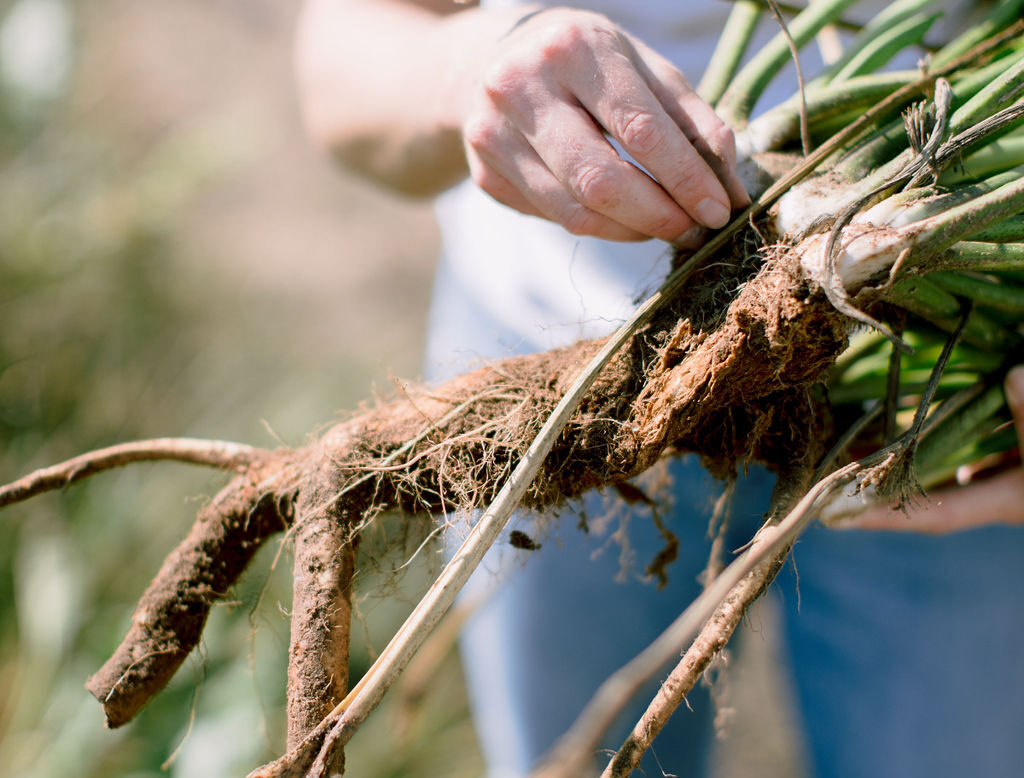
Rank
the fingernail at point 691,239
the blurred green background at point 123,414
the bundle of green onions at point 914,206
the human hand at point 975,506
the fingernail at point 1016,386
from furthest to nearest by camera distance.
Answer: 1. the blurred green background at point 123,414
2. the human hand at point 975,506
3. the fingernail at point 1016,386
4. the fingernail at point 691,239
5. the bundle of green onions at point 914,206

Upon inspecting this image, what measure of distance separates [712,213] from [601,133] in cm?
13

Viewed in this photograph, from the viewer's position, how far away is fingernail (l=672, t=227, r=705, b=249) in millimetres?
664

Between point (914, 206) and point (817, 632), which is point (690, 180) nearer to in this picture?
point (914, 206)

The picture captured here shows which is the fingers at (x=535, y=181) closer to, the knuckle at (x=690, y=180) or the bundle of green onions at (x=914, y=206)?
the knuckle at (x=690, y=180)

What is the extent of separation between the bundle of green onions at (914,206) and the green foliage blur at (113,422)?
909 mm

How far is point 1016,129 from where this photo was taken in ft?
2.28

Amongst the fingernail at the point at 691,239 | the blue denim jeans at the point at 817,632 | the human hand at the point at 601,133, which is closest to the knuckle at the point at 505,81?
the human hand at the point at 601,133

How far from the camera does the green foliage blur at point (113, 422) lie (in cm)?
121

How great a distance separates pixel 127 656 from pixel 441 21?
894mm

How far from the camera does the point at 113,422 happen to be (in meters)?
1.57

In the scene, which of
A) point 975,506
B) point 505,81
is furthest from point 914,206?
→ point 975,506

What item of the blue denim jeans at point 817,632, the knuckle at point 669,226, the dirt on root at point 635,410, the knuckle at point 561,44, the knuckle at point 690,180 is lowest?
the blue denim jeans at point 817,632

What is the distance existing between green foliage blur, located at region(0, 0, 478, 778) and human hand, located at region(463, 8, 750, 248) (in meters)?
0.76

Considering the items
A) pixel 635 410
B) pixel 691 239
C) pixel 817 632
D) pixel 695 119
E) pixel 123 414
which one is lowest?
pixel 817 632
